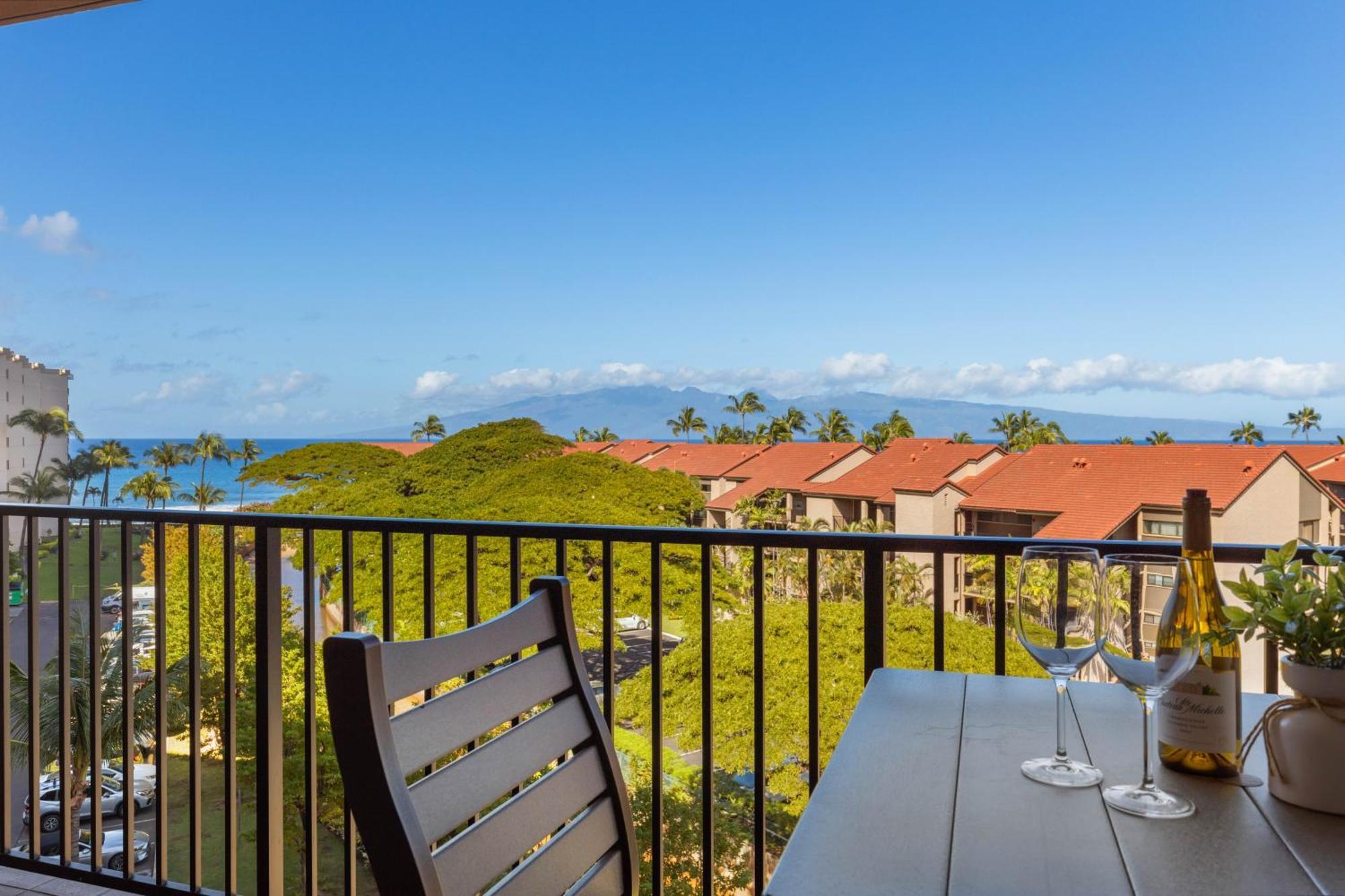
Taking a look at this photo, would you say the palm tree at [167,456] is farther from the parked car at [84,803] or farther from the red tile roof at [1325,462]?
the red tile roof at [1325,462]

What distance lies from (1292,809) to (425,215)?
3798 cm

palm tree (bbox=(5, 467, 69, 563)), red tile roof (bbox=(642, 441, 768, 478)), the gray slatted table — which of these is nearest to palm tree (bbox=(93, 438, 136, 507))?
palm tree (bbox=(5, 467, 69, 563))

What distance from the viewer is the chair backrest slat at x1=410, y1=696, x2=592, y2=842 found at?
82 centimetres

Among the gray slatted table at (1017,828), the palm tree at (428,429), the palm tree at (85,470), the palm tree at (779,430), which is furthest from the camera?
the palm tree at (779,430)

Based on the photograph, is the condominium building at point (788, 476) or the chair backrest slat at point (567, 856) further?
the condominium building at point (788, 476)

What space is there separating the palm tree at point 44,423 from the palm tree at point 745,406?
30537mm

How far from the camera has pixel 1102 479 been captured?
85.0 ft

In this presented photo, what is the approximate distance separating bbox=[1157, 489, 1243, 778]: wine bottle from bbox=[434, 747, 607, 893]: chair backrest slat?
2.11 feet

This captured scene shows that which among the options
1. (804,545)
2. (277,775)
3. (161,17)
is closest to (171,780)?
(277,775)

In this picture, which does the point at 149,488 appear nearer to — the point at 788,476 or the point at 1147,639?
the point at 788,476

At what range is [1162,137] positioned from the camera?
3244 centimetres

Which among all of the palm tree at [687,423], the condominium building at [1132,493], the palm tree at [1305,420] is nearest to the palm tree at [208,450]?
the condominium building at [1132,493]

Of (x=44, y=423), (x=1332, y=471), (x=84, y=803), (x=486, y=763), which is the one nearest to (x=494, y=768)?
(x=486, y=763)

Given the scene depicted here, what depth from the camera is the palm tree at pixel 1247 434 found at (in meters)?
33.3
